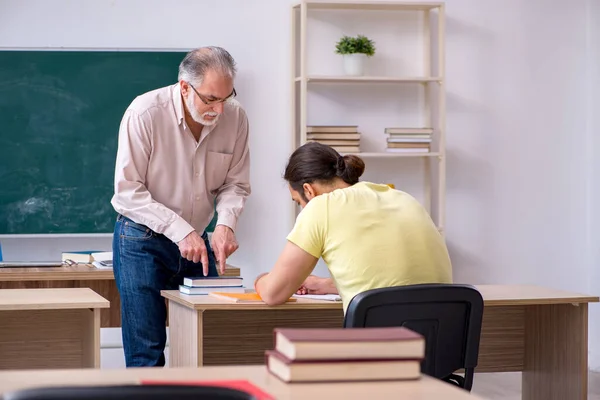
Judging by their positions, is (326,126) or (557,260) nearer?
(326,126)

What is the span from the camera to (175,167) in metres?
3.03

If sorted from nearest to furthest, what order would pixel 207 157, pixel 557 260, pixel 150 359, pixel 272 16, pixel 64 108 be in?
pixel 150 359, pixel 207 157, pixel 64 108, pixel 272 16, pixel 557 260

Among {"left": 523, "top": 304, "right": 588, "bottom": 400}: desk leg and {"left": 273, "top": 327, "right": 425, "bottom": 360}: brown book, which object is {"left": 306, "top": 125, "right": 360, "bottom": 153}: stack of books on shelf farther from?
{"left": 273, "top": 327, "right": 425, "bottom": 360}: brown book

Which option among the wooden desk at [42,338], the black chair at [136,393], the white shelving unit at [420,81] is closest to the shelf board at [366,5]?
the white shelving unit at [420,81]

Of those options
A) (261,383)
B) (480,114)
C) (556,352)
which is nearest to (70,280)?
(556,352)

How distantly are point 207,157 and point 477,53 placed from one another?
2.89 meters

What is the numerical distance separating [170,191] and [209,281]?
361 mm

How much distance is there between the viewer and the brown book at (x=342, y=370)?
4.49 ft

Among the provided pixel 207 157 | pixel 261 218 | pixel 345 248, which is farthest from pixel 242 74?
pixel 345 248

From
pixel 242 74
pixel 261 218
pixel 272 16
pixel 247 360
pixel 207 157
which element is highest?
pixel 272 16

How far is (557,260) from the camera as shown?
5.63m

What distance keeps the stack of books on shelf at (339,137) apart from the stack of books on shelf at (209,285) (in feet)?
7.19

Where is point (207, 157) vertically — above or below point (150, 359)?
above

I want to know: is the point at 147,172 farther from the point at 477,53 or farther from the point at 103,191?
the point at 477,53
